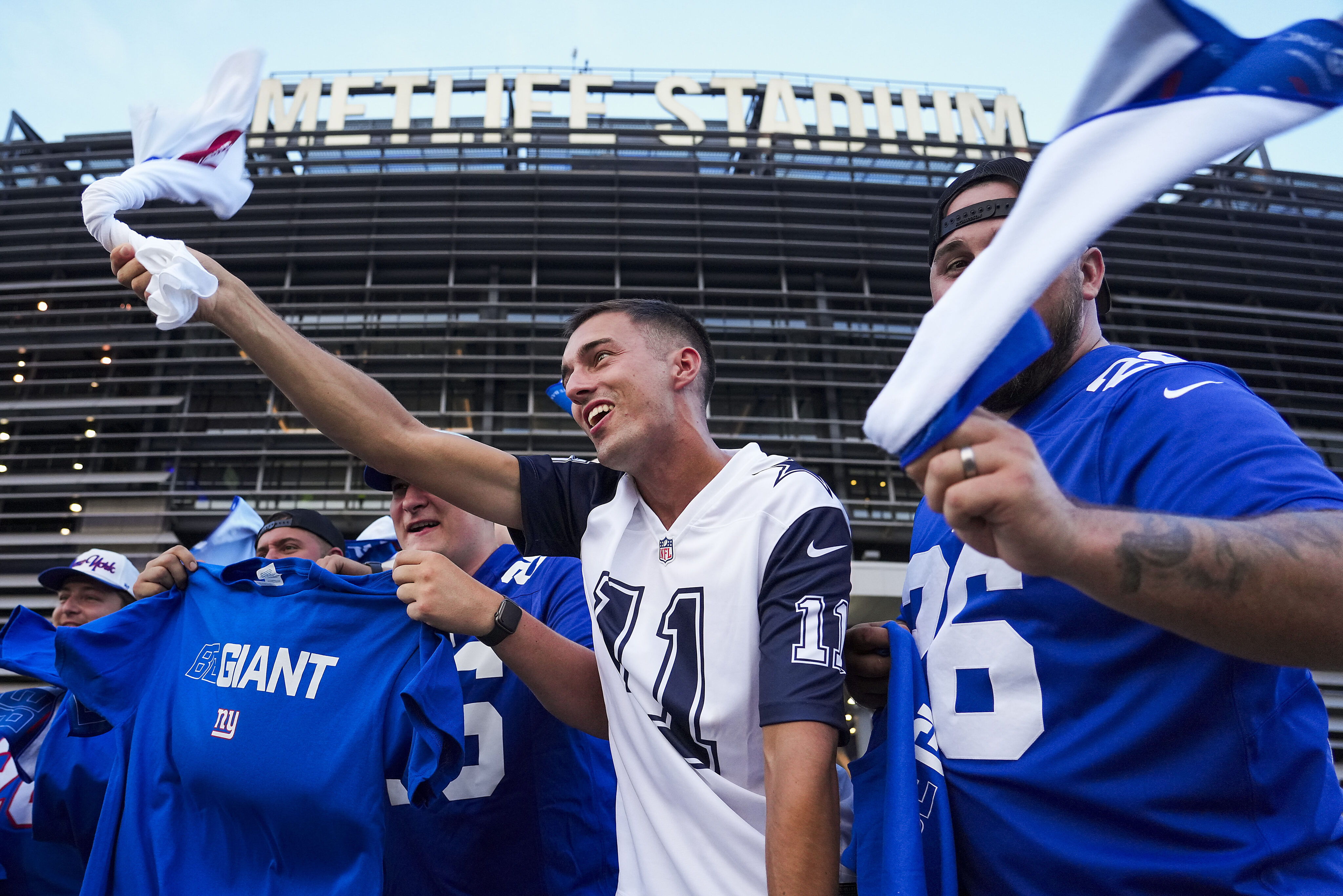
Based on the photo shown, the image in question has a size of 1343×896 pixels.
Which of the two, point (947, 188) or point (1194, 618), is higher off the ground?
point (947, 188)

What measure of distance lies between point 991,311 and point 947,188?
42.0 inches

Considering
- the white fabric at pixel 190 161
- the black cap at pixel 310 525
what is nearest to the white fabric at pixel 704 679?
the white fabric at pixel 190 161

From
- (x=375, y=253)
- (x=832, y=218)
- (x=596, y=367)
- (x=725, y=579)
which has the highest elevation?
(x=832, y=218)

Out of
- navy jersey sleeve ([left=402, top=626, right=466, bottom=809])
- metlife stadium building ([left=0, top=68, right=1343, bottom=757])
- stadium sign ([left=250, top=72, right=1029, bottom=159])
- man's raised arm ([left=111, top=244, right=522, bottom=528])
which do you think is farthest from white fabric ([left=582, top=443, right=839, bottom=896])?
stadium sign ([left=250, top=72, right=1029, bottom=159])

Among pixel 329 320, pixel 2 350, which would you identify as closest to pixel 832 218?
pixel 329 320

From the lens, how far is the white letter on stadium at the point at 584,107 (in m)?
11.4

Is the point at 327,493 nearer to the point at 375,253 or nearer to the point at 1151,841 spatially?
the point at 375,253

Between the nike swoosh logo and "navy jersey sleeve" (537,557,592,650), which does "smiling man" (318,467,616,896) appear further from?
the nike swoosh logo

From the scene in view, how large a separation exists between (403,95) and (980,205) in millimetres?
12165

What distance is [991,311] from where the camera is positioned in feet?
2.60

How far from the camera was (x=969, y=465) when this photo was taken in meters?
0.79

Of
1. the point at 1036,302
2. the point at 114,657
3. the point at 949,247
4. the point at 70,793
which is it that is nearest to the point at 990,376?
the point at 1036,302

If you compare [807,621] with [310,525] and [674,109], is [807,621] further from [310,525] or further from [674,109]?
[674,109]

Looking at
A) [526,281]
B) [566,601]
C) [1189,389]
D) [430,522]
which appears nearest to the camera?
[1189,389]
